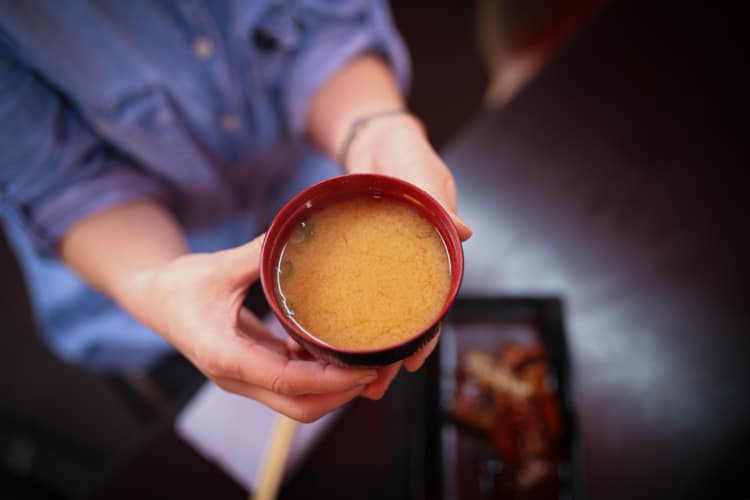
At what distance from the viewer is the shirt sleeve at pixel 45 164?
1.09 m

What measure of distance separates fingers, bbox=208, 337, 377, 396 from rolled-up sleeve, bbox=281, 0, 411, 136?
795 millimetres

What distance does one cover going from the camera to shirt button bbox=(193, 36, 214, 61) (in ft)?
4.10

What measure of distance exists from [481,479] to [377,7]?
1.35 meters

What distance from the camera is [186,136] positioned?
4.37 feet

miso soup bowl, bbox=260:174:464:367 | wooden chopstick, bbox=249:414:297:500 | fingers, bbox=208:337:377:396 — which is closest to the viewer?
miso soup bowl, bbox=260:174:464:367

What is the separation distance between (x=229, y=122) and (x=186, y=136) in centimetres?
14

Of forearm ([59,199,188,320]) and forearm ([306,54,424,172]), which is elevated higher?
forearm ([59,199,188,320])

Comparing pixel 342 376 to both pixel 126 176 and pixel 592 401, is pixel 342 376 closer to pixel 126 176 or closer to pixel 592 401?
pixel 126 176

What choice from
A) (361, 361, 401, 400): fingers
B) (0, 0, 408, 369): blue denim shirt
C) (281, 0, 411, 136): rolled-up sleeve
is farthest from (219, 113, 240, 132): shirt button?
(361, 361, 401, 400): fingers

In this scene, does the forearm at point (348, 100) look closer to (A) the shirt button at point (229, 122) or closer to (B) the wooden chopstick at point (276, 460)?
(A) the shirt button at point (229, 122)

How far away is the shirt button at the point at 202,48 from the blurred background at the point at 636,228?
2.75ft

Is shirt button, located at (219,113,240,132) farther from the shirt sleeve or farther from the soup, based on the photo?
the soup

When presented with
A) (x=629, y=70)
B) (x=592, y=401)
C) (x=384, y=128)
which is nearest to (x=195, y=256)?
(x=384, y=128)

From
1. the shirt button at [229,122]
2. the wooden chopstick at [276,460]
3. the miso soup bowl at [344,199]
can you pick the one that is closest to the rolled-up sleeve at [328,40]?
the shirt button at [229,122]
